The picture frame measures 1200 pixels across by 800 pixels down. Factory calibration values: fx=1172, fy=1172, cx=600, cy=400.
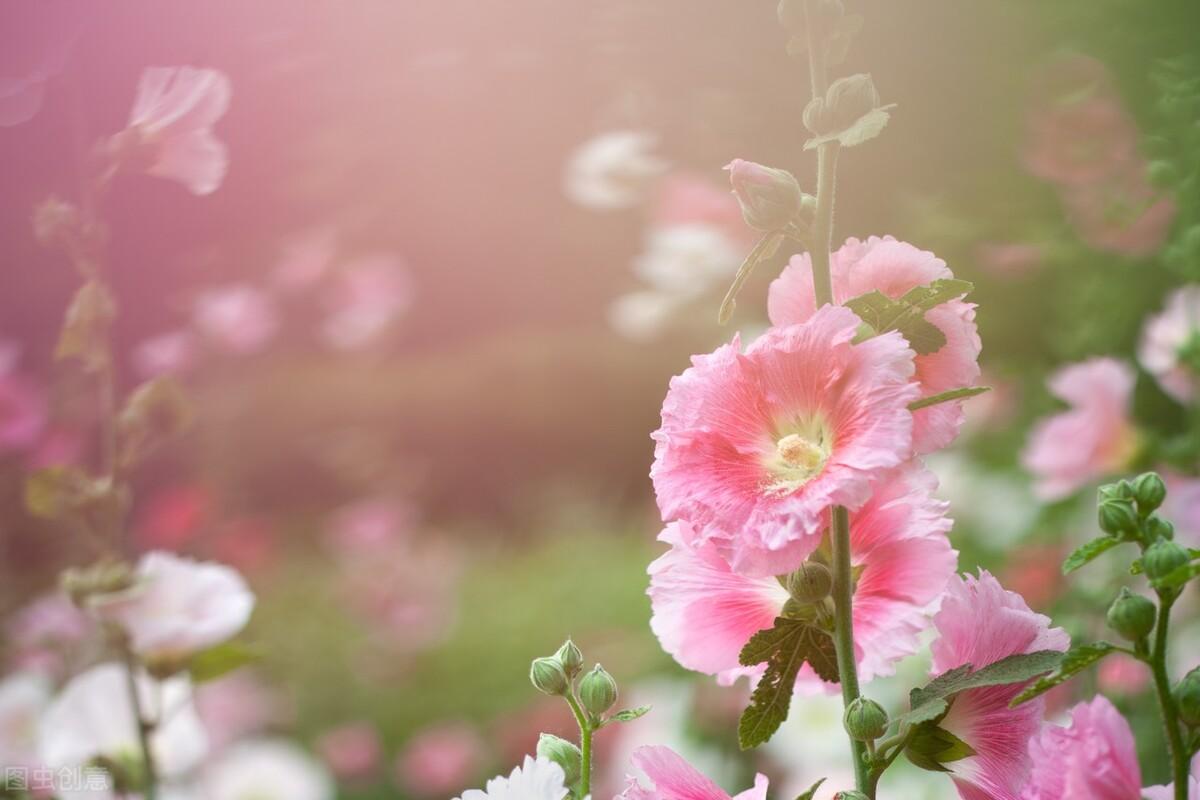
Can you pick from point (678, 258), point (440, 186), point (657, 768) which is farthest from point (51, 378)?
point (657, 768)

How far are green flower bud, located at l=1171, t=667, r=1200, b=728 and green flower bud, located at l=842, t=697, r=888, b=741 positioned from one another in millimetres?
62

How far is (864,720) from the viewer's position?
248 millimetres

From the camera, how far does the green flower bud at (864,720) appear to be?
25 centimetres

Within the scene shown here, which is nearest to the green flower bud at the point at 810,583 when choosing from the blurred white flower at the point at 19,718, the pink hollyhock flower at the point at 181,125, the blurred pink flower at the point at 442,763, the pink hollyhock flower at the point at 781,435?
the pink hollyhock flower at the point at 781,435

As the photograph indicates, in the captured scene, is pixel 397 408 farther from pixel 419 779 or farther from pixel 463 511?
pixel 419 779

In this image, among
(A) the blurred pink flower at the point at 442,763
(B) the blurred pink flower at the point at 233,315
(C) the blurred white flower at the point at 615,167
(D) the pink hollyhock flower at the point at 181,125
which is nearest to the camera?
(D) the pink hollyhock flower at the point at 181,125

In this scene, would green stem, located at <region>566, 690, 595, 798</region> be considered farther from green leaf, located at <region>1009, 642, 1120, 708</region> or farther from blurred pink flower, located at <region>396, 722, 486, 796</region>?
blurred pink flower, located at <region>396, 722, 486, 796</region>

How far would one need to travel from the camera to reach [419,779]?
143 cm

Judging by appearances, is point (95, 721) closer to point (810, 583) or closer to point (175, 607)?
point (175, 607)

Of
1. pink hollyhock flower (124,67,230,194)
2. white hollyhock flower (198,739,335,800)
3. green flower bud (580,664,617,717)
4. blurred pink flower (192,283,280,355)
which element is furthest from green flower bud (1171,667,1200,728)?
white hollyhock flower (198,739,335,800)

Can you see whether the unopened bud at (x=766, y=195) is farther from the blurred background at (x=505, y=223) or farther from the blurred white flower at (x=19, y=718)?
the blurred white flower at (x=19, y=718)

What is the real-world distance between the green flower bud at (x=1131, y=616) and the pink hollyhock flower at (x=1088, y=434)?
0.39m

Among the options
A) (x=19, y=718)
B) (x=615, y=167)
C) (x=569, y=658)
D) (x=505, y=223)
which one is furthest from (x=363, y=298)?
(x=569, y=658)

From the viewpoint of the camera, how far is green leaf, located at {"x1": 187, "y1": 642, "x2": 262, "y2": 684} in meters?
0.46
